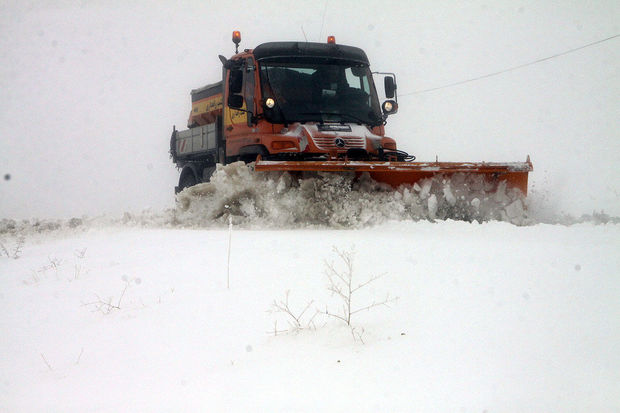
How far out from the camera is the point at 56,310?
4.53 meters

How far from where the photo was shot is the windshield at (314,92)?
30.0 feet

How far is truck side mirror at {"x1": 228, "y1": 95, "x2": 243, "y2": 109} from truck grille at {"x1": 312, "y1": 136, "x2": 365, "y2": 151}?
55.3 inches

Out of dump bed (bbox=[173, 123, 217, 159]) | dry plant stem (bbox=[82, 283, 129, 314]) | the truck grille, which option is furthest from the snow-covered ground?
dump bed (bbox=[173, 123, 217, 159])

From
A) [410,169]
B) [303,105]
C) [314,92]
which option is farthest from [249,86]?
[410,169]

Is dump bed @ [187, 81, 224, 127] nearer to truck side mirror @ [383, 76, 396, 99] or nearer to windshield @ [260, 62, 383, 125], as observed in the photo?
windshield @ [260, 62, 383, 125]

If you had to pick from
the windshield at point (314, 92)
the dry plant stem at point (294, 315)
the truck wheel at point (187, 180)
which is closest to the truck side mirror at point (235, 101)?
the windshield at point (314, 92)

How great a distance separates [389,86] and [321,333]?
24.1ft

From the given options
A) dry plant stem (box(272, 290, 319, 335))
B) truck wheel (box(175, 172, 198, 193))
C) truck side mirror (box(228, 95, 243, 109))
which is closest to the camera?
dry plant stem (box(272, 290, 319, 335))

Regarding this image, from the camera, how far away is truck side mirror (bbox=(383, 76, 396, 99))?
991 cm

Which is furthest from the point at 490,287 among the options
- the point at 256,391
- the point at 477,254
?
the point at 256,391

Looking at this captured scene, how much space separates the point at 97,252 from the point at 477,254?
4.57 metres

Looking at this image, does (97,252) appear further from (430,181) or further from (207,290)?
(430,181)

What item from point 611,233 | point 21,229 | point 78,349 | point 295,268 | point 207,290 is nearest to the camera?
point 78,349

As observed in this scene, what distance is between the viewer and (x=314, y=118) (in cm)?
910
